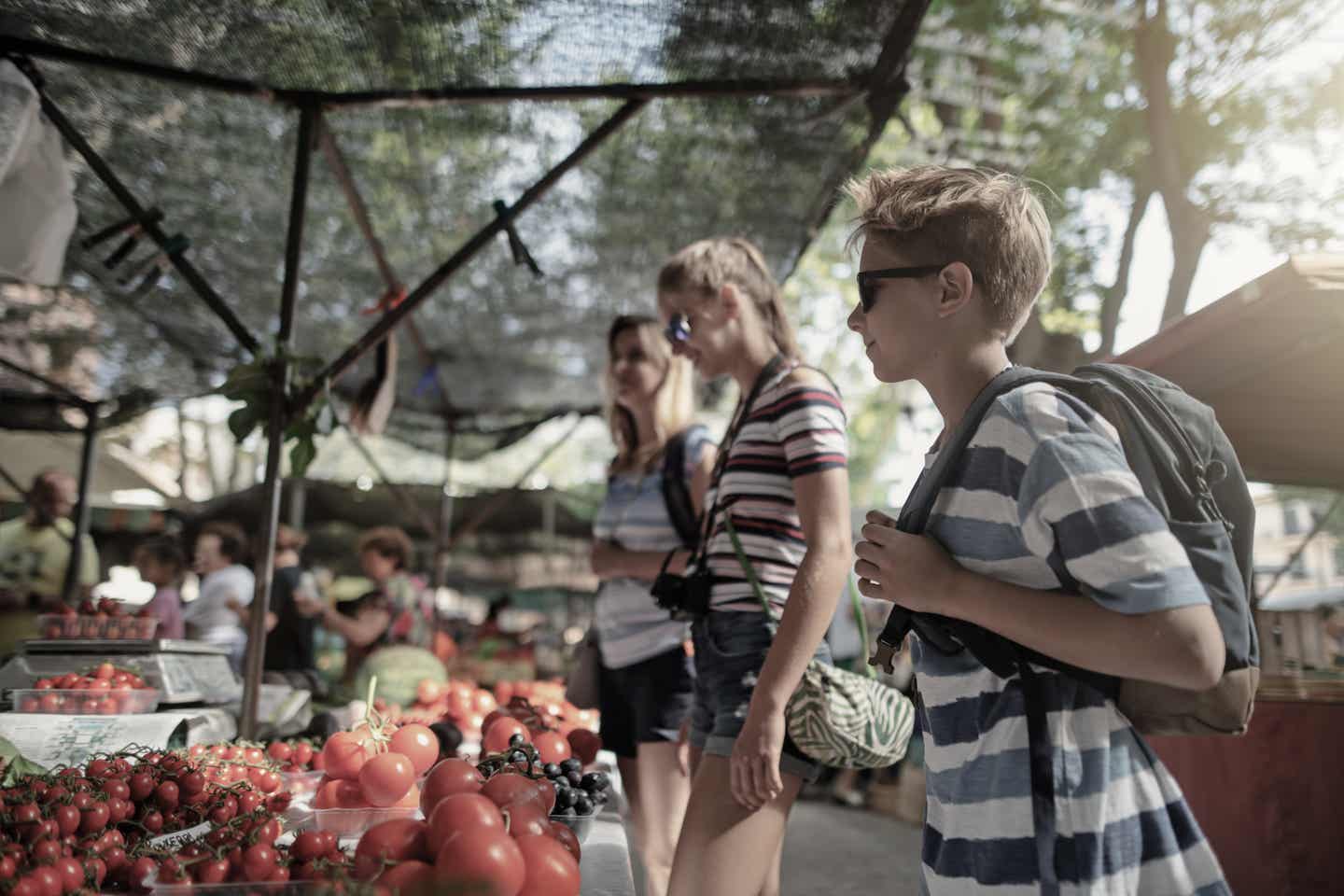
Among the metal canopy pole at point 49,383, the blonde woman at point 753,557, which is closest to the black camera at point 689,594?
the blonde woman at point 753,557

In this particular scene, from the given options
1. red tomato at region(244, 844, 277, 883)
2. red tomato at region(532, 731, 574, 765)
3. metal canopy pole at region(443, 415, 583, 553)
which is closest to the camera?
red tomato at region(244, 844, 277, 883)

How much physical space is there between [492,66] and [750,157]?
1483 millimetres

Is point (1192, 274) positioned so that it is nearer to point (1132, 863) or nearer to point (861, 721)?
point (861, 721)

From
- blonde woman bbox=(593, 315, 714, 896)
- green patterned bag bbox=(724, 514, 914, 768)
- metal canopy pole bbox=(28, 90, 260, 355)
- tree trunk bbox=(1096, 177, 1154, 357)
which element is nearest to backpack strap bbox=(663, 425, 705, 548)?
blonde woman bbox=(593, 315, 714, 896)

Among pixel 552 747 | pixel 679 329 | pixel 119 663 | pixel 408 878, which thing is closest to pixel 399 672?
pixel 119 663

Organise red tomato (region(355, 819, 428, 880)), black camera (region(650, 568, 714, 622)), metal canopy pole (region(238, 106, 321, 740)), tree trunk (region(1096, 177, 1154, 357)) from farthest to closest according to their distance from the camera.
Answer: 1. tree trunk (region(1096, 177, 1154, 357))
2. metal canopy pole (region(238, 106, 321, 740))
3. black camera (region(650, 568, 714, 622))
4. red tomato (region(355, 819, 428, 880))

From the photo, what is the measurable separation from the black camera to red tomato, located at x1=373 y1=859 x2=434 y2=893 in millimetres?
1276

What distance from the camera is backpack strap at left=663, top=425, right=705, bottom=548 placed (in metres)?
3.37

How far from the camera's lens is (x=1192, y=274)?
855 centimetres

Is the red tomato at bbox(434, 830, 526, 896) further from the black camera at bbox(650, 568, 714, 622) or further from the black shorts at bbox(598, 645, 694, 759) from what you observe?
the black shorts at bbox(598, 645, 694, 759)

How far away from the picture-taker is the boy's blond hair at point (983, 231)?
5.06 feet

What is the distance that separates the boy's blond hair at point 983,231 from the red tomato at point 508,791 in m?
1.08

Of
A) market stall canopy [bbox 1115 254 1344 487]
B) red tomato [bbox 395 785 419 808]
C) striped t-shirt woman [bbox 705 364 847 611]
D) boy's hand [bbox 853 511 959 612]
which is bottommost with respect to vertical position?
red tomato [bbox 395 785 419 808]

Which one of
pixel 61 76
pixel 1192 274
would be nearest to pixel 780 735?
pixel 61 76
